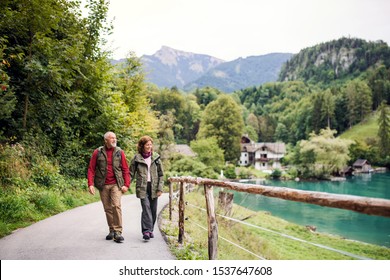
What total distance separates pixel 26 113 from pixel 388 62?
73309 millimetres

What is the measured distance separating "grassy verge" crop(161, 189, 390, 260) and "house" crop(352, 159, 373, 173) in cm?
4963

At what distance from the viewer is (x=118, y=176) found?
5414mm

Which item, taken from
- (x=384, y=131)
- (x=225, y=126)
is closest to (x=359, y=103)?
(x=384, y=131)

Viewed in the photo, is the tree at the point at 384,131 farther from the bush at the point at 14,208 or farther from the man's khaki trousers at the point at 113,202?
the man's khaki trousers at the point at 113,202

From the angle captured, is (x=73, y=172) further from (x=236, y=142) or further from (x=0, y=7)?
(x=236, y=142)

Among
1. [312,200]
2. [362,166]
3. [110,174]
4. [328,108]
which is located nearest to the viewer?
[312,200]

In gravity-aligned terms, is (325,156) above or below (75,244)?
below

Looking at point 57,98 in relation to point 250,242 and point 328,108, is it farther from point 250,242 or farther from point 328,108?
point 328,108

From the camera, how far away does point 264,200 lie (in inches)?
1281

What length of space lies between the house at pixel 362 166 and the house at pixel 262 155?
15.0 metres

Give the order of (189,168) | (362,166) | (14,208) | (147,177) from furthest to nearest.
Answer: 1. (362,166)
2. (189,168)
3. (14,208)
4. (147,177)

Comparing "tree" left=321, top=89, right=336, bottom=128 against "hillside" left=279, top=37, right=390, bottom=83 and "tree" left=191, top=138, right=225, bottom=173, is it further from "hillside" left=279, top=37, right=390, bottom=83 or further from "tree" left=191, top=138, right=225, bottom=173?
"tree" left=191, top=138, right=225, bottom=173

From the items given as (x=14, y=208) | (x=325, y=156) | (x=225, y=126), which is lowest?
(x=325, y=156)

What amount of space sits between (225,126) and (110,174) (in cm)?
4843
